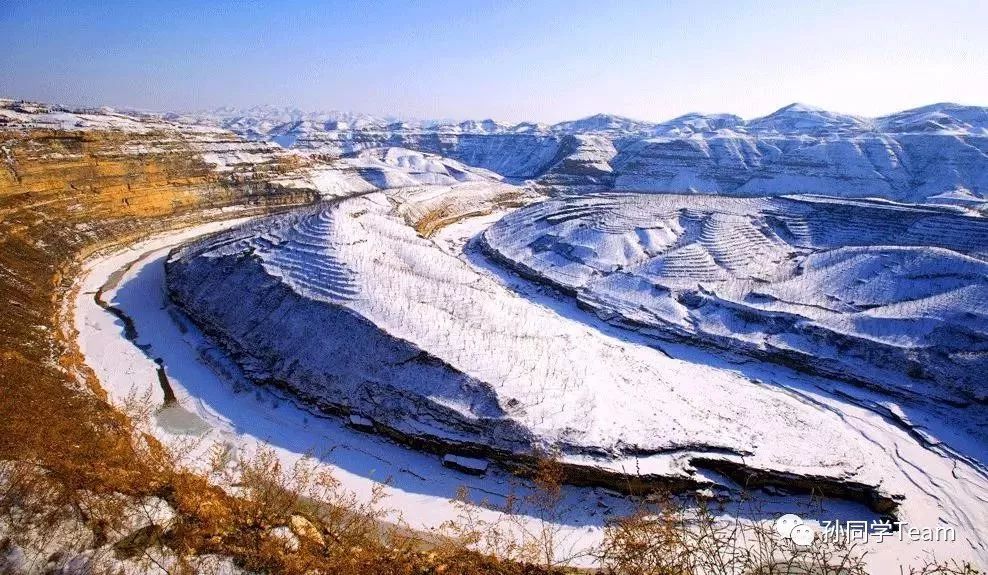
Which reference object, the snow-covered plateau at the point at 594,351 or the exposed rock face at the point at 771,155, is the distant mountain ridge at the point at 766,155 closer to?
the exposed rock face at the point at 771,155

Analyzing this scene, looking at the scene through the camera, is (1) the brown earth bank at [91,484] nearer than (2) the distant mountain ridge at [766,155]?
Yes

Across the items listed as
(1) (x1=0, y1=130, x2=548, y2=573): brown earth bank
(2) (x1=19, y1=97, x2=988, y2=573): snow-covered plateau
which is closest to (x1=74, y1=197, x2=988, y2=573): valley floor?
(2) (x1=19, y1=97, x2=988, y2=573): snow-covered plateau

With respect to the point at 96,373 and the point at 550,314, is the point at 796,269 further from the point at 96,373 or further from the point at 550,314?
the point at 96,373

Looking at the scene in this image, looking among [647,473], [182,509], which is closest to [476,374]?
[647,473]

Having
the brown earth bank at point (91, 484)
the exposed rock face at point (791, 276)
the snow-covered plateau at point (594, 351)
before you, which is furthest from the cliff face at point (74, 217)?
the exposed rock face at point (791, 276)

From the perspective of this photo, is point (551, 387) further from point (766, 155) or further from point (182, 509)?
point (766, 155)
